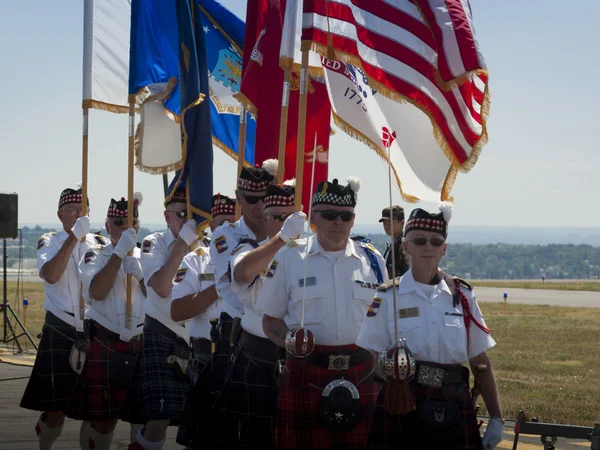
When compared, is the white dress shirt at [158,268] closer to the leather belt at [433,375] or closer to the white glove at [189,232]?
the white glove at [189,232]

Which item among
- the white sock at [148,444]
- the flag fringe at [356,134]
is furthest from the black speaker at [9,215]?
the flag fringe at [356,134]

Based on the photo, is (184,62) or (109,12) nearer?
(184,62)

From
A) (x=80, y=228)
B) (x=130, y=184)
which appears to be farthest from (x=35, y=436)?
(x=130, y=184)

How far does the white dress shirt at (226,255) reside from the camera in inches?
266

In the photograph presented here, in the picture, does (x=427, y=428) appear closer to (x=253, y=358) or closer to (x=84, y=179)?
(x=253, y=358)

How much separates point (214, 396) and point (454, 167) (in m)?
A: 2.02

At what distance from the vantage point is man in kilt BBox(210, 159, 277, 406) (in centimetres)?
680

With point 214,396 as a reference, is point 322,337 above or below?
above

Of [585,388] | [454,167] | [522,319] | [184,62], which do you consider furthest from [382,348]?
[522,319]

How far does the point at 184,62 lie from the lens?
890 cm

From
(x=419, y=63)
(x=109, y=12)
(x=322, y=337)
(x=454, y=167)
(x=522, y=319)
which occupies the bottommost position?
(x=522, y=319)

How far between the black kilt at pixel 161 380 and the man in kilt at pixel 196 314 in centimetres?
17

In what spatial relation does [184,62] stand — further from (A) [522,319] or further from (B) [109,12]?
(A) [522,319]

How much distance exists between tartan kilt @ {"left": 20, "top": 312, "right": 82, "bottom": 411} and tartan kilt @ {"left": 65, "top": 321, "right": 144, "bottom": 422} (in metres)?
0.36
